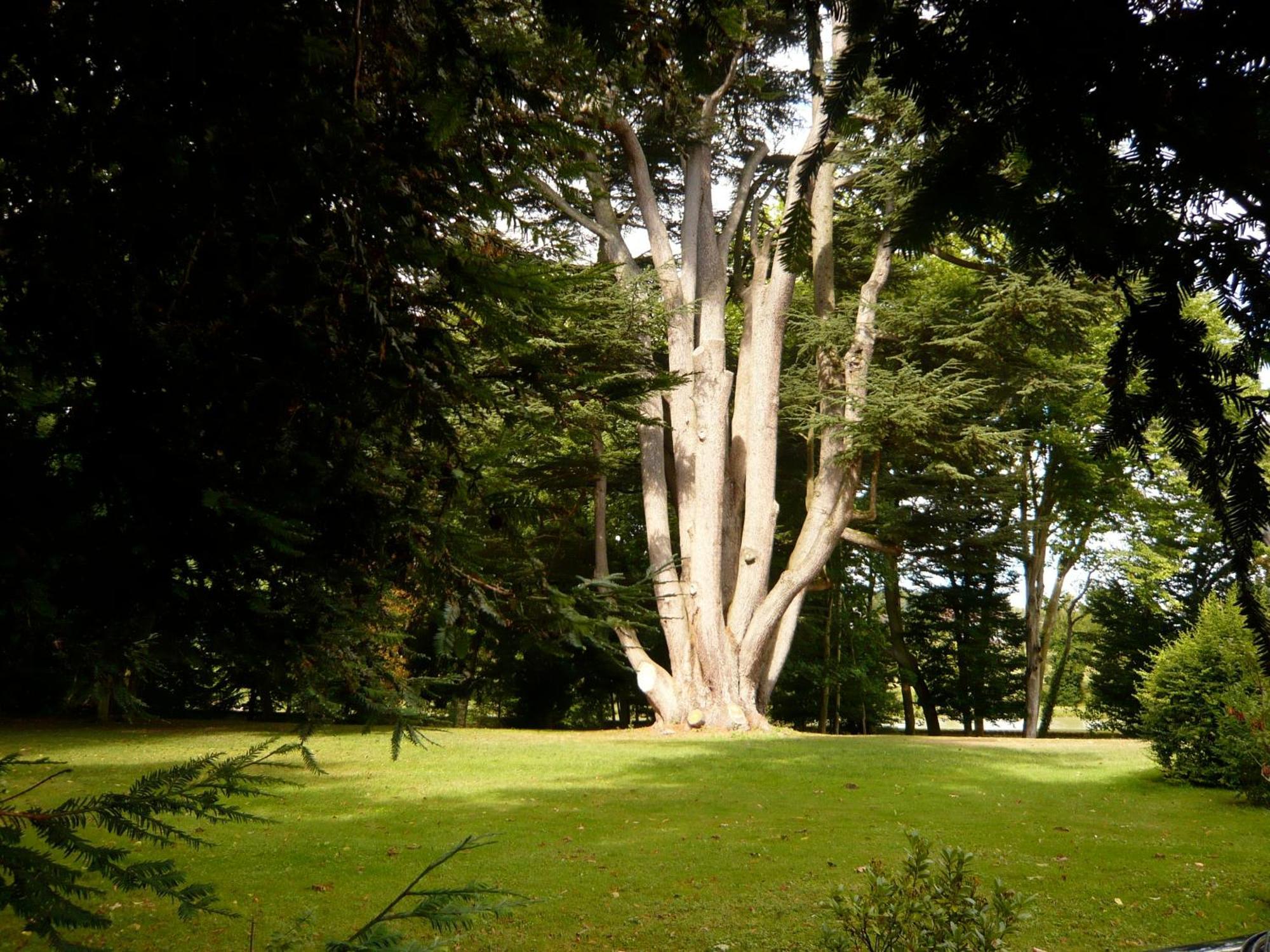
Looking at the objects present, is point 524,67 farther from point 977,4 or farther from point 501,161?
point 977,4

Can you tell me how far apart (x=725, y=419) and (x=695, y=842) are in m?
11.1

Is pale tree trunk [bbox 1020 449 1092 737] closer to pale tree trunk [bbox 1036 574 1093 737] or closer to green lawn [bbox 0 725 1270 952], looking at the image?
pale tree trunk [bbox 1036 574 1093 737]

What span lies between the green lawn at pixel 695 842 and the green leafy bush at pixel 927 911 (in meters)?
1.68

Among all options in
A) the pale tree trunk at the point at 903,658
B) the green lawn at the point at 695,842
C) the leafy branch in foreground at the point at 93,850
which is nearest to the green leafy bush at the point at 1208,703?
the green lawn at the point at 695,842

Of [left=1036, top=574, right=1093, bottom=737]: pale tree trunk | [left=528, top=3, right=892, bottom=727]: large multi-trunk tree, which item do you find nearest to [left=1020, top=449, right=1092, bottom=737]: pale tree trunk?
[left=1036, top=574, right=1093, bottom=737]: pale tree trunk

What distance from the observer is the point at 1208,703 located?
1026 centimetres

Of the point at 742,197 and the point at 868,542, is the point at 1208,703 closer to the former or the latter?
the point at 868,542

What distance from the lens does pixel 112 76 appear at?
7.73 ft

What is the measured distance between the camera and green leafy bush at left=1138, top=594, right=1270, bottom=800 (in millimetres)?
9578

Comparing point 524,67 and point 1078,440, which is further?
point 1078,440

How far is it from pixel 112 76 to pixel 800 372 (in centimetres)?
1763

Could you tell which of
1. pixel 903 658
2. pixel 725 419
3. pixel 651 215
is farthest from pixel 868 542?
pixel 903 658

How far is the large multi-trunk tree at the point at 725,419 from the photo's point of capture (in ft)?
54.9

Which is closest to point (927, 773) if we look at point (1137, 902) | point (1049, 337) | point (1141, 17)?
point (1137, 902)
